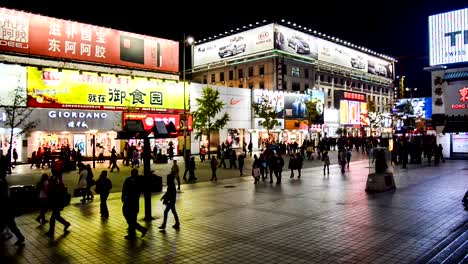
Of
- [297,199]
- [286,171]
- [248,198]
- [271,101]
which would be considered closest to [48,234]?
[248,198]

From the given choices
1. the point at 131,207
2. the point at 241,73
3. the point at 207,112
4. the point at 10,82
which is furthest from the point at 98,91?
the point at 241,73

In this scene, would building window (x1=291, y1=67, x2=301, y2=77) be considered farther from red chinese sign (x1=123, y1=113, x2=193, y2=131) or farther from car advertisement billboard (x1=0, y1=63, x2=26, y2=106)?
car advertisement billboard (x1=0, y1=63, x2=26, y2=106)

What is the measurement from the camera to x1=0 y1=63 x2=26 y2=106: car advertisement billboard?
28.6 metres

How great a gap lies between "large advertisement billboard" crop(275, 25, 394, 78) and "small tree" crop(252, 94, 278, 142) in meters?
16.9

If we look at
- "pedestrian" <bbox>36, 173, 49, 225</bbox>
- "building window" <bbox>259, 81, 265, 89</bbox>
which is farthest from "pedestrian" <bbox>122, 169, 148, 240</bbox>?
"building window" <bbox>259, 81, 265, 89</bbox>

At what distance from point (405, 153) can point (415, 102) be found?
45.0m

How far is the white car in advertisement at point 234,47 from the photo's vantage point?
68.8m

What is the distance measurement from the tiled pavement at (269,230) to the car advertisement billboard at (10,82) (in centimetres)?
1752

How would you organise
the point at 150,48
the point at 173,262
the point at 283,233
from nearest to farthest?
1. the point at 173,262
2. the point at 283,233
3. the point at 150,48

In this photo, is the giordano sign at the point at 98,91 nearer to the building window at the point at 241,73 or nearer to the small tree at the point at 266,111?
the small tree at the point at 266,111

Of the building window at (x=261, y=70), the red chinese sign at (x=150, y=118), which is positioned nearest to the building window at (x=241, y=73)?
the building window at (x=261, y=70)

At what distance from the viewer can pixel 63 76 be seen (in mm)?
31938

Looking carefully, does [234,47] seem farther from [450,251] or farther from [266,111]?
[450,251]

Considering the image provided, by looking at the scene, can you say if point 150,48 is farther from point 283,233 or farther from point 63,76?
point 283,233
